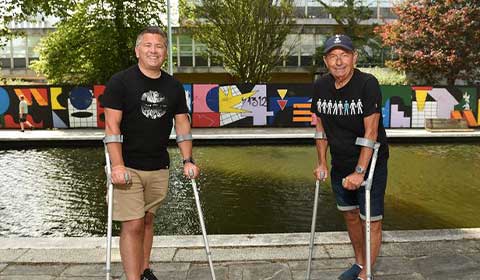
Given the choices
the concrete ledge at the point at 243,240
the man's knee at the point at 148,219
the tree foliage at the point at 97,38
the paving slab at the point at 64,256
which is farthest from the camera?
the tree foliage at the point at 97,38

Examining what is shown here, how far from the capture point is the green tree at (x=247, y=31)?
2675 cm

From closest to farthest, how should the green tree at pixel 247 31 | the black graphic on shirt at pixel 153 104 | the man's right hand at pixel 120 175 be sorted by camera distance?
the man's right hand at pixel 120 175 → the black graphic on shirt at pixel 153 104 → the green tree at pixel 247 31

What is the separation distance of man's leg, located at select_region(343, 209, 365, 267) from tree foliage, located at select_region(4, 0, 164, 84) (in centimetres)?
2060

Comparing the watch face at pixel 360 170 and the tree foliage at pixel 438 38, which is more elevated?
the tree foliage at pixel 438 38

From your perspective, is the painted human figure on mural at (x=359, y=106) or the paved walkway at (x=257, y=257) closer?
the painted human figure on mural at (x=359, y=106)

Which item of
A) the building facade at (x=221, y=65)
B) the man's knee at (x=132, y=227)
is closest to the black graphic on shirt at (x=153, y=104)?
the man's knee at (x=132, y=227)

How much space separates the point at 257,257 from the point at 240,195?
153 inches

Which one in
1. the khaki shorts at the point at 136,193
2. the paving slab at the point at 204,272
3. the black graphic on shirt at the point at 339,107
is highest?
the black graphic on shirt at the point at 339,107

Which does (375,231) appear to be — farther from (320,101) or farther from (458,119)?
(458,119)

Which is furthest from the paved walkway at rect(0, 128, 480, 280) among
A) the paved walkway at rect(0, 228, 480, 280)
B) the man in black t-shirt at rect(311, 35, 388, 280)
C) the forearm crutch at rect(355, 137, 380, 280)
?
the forearm crutch at rect(355, 137, 380, 280)

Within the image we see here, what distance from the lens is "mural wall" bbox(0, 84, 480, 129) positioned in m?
19.4

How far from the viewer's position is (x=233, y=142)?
14891mm

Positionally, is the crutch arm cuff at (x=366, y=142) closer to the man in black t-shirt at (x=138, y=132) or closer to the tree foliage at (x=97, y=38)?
the man in black t-shirt at (x=138, y=132)

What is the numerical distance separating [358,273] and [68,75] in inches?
907
